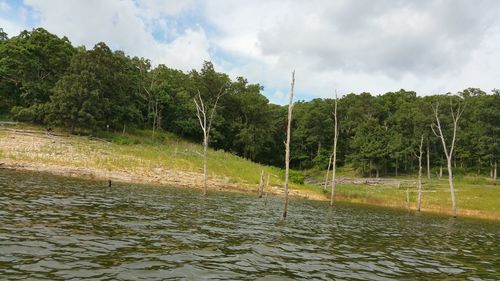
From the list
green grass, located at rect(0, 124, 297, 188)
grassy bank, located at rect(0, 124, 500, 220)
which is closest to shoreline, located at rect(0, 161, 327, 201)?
grassy bank, located at rect(0, 124, 500, 220)

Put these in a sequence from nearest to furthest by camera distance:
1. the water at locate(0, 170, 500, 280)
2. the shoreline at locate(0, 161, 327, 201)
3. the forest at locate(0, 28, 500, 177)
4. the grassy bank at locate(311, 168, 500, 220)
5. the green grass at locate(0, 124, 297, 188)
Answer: the water at locate(0, 170, 500, 280), the shoreline at locate(0, 161, 327, 201), the grassy bank at locate(311, 168, 500, 220), the green grass at locate(0, 124, 297, 188), the forest at locate(0, 28, 500, 177)

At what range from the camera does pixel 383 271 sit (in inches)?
621

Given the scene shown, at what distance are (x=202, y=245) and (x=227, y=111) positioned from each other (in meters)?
96.7

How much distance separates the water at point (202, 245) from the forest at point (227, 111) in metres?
48.3

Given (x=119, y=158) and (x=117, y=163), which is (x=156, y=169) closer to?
(x=117, y=163)

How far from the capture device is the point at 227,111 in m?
113

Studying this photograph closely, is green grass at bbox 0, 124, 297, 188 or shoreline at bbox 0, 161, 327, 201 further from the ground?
green grass at bbox 0, 124, 297, 188

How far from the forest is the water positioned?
48.3 metres

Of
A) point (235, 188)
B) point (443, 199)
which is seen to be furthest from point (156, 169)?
point (443, 199)

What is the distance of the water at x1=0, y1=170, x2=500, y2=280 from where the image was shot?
1297 centimetres

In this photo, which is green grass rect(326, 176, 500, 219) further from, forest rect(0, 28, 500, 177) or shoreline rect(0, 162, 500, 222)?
forest rect(0, 28, 500, 177)

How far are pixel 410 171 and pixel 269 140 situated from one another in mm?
38807

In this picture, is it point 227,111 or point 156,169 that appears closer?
point 156,169

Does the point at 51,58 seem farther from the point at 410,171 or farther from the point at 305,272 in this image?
the point at 410,171
